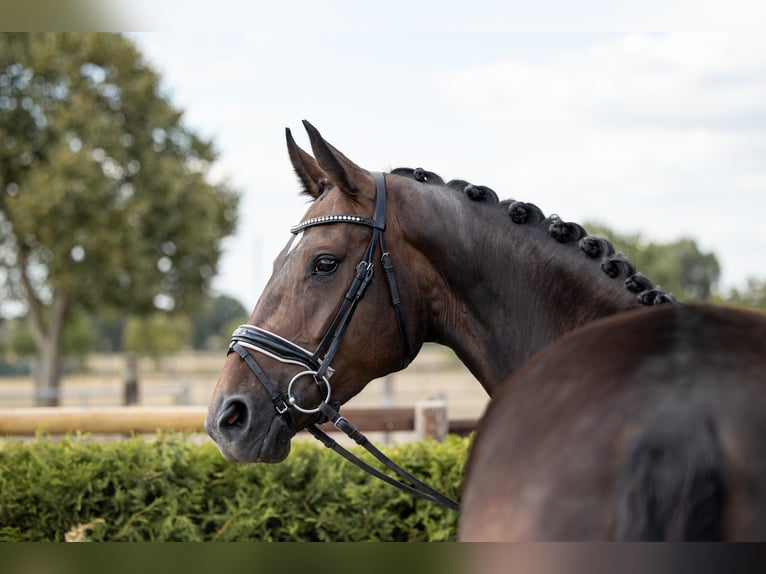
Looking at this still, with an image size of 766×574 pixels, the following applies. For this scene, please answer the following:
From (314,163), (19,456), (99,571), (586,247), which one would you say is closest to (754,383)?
(99,571)

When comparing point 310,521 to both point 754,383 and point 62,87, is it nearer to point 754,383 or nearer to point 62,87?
point 754,383

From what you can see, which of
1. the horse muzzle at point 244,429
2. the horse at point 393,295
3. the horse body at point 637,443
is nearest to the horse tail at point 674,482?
the horse body at point 637,443

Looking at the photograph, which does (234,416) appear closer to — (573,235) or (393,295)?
(393,295)

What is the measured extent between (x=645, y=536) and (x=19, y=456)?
4703mm

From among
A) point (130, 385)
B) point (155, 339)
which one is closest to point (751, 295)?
point (130, 385)

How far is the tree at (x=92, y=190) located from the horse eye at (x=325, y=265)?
20.0 meters

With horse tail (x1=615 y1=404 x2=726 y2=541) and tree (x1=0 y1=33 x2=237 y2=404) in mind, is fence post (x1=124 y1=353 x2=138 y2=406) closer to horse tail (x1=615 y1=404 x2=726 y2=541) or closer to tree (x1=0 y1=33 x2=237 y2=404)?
tree (x1=0 y1=33 x2=237 y2=404)

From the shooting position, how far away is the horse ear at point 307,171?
10.5ft

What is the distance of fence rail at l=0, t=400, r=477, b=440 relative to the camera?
583 cm

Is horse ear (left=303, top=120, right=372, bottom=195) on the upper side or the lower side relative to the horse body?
upper

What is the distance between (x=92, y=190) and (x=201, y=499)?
18.5 metres

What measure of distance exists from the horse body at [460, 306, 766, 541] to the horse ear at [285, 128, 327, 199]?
1932 millimetres

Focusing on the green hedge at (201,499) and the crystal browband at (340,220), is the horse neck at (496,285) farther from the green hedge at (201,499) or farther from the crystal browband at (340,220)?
the green hedge at (201,499)

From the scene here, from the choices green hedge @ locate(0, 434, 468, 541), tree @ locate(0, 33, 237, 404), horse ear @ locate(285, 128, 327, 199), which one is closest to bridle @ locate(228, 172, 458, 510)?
horse ear @ locate(285, 128, 327, 199)
